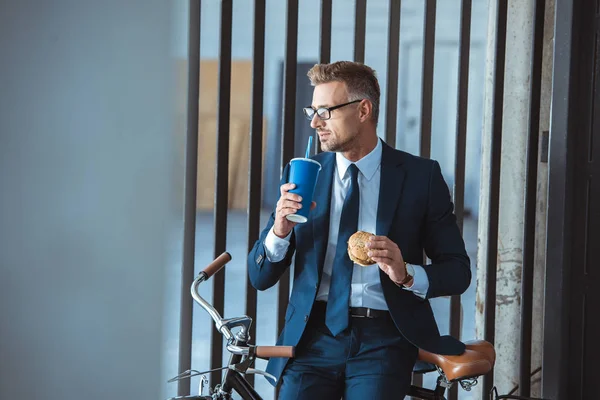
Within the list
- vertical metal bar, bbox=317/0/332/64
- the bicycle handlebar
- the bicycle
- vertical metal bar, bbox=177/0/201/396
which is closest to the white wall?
the bicycle

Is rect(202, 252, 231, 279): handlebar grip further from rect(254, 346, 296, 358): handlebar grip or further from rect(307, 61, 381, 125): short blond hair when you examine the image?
rect(307, 61, 381, 125): short blond hair

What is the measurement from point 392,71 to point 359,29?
7.2 inches

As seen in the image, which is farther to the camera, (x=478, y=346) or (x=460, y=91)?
(x=460, y=91)

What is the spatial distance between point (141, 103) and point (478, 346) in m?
1.54

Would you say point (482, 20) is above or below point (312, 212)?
above

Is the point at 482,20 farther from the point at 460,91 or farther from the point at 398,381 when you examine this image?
the point at 398,381

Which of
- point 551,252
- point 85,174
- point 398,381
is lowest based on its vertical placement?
point 398,381

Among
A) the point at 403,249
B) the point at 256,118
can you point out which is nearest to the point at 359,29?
the point at 256,118

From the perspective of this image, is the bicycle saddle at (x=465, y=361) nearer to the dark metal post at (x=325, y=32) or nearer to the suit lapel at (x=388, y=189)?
the suit lapel at (x=388, y=189)

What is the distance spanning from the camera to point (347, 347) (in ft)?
5.77

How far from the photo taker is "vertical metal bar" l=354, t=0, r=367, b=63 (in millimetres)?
2365

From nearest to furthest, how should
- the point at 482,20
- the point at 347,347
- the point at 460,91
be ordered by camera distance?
1. the point at 347,347
2. the point at 460,91
3. the point at 482,20

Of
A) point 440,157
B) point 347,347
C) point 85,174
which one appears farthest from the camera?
point 440,157

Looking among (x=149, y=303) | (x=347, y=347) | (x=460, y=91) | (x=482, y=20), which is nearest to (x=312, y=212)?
(x=347, y=347)
